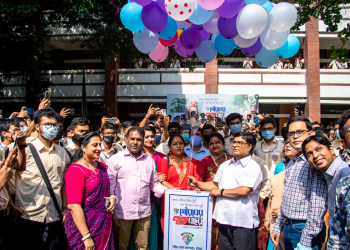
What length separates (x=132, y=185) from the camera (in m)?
3.02

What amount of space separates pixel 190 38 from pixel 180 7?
906mm

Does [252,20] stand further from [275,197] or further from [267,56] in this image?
[275,197]

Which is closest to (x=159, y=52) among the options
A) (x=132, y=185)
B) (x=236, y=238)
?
(x=132, y=185)

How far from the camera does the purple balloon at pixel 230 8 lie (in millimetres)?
3613

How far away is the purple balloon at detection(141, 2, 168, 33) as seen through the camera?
366 centimetres

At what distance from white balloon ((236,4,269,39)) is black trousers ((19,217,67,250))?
3386 millimetres

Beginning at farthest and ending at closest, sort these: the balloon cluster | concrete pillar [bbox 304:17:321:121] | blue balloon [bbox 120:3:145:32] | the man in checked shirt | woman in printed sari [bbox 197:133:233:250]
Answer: concrete pillar [bbox 304:17:321:121] → blue balloon [bbox 120:3:145:32] → the balloon cluster → woman in printed sari [bbox 197:133:233:250] → the man in checked shirt

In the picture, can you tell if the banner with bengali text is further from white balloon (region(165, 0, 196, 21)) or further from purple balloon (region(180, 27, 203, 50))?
purple balloon (region(180, 27, 203, 50))

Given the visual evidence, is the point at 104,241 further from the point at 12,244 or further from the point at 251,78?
the point at 251,78

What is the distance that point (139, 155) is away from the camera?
10.4 feet

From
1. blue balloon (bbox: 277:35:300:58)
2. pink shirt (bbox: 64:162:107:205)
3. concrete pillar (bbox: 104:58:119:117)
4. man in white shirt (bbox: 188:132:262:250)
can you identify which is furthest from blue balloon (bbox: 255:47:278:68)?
concrete pillar (bbox: 104:58:119:117)

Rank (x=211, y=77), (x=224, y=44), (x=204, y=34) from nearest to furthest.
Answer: (x=224, y=44)
(x=204, y=34)
(x=211, y=77)

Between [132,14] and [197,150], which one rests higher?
[132,14]

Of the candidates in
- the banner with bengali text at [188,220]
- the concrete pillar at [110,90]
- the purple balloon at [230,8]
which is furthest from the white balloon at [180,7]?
the concrete pillar at [110,90]
